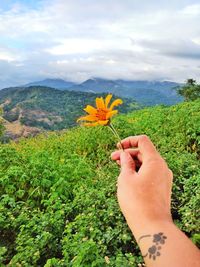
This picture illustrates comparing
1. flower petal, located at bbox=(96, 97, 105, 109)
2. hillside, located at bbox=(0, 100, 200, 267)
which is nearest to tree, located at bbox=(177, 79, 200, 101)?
hillside, located at bbox=(0, 100, 200, 267)

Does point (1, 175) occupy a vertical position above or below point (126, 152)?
below

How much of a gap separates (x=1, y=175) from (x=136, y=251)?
134 inches

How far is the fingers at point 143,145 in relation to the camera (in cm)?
162

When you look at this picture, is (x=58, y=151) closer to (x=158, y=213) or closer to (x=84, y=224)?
(x=84, y=224)

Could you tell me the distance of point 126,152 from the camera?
174 centimetres

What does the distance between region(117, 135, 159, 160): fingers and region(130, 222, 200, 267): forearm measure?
33 cm

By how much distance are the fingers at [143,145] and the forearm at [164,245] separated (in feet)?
1.10

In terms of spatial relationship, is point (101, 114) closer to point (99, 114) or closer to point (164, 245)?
point (99, 114)

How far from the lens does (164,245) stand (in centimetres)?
130

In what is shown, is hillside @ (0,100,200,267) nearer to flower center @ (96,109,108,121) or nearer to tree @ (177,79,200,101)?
flower center @ (96,109,108,121)

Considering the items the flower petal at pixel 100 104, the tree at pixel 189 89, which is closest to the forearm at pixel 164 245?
the flower petal at pixel 100 104

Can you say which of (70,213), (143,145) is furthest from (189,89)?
(143,145)

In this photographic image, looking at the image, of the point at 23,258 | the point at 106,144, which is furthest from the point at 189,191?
the point at 106,144

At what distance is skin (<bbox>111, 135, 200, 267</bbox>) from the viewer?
1.28 m
